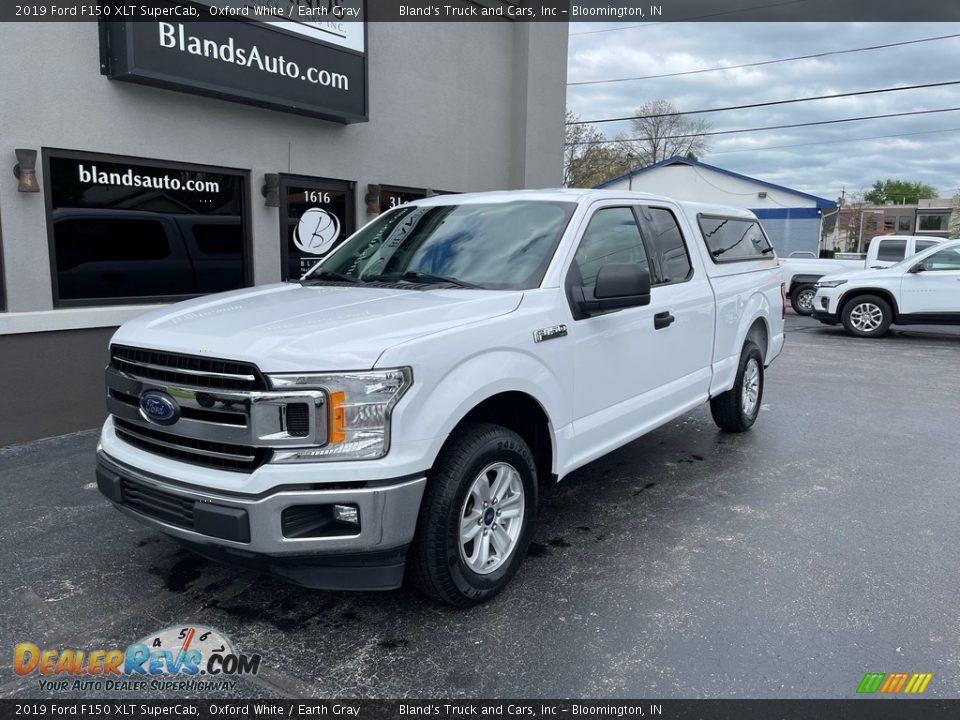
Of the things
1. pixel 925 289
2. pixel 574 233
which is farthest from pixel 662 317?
pixel 925 289

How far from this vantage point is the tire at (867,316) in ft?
45.6

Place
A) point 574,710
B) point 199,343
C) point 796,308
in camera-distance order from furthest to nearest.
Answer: point 796,308 < point 199,343 < point 574,710

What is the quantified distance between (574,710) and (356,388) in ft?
4.84

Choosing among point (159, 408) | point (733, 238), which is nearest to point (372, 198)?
point (733, 238)

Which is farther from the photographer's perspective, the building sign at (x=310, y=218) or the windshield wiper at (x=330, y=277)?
the building sign at (x=310, y=218)

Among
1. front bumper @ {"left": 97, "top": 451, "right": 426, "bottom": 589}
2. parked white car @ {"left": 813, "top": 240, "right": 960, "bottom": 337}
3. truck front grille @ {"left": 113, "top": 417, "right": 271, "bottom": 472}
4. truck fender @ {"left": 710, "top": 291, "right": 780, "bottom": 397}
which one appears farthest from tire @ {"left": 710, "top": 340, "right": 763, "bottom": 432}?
parked white car @ {"left": 813, "top": 240, "right": 960, "bottom": 337}

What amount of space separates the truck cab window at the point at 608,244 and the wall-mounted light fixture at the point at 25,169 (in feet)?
15.4

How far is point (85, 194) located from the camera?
6656 mm

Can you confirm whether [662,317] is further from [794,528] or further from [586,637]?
[586,637]

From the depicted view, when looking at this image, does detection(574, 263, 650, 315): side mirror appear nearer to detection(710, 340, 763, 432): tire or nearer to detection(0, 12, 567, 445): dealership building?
detection(710, 340, 763, 432): tire

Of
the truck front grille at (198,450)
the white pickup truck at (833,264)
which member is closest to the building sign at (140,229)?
the truck front grille at (198,450)

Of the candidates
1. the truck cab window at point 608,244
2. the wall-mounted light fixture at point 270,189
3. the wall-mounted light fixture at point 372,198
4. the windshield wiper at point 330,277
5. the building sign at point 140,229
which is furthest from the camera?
the wall-mounted light fixture at point 372,198

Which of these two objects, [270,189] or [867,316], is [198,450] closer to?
[270,189]

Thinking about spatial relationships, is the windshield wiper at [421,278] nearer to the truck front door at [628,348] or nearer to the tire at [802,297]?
the truck front door at [628,348]
